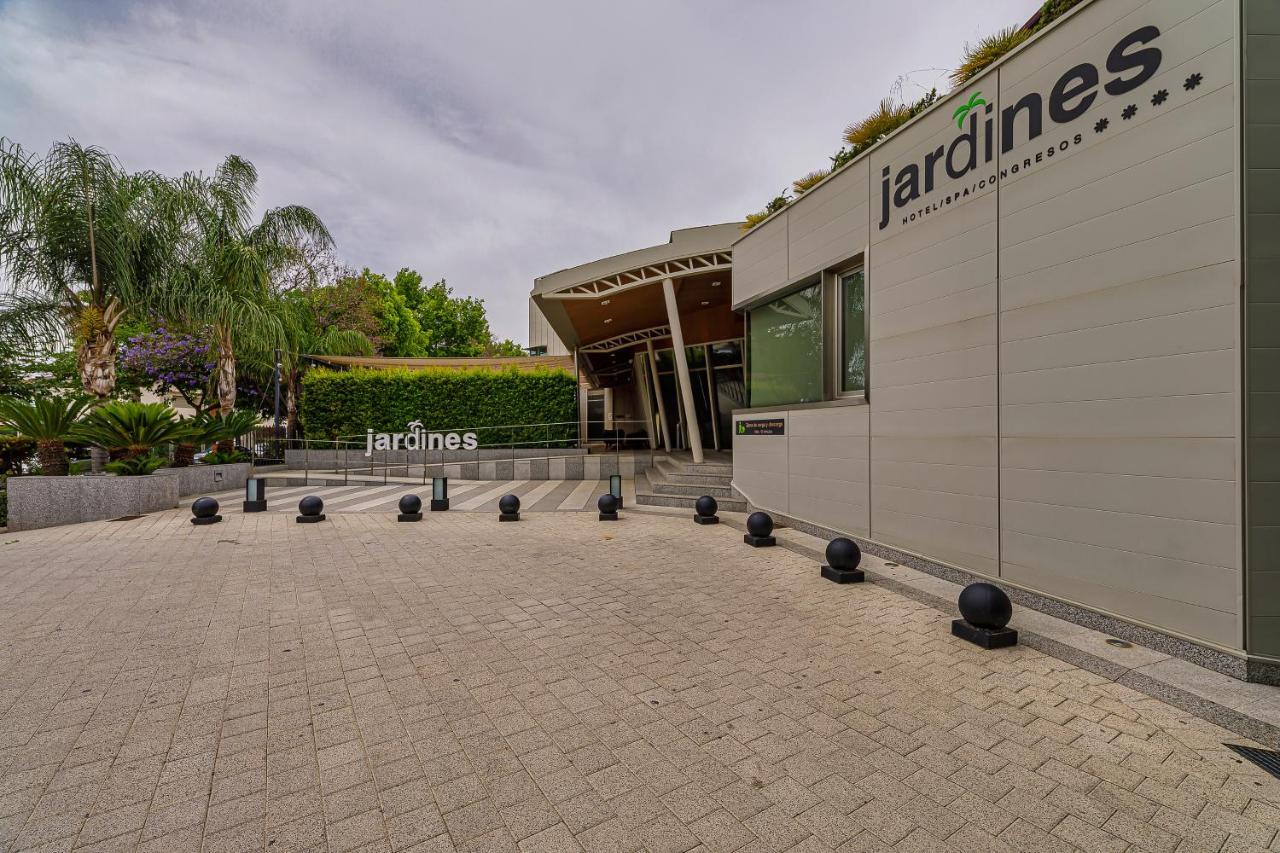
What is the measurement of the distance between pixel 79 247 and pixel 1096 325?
1991 cm

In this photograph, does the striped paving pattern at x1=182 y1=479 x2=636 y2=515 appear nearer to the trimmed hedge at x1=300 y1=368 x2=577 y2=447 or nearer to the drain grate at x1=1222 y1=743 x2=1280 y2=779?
the trimmed hedge at x1=300 y1=368 x2=577 y2=447

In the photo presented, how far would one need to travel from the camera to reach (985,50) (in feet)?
21.8

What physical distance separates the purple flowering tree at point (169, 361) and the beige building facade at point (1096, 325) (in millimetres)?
26002

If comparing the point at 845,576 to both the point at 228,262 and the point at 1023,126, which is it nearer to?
the point at 1023,126

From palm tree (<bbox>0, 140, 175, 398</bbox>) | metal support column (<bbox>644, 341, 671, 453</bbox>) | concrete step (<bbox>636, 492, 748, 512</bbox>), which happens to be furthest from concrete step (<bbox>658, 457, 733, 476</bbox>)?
palm tree (<bbox>0, 140, 175, 398</bbox>)

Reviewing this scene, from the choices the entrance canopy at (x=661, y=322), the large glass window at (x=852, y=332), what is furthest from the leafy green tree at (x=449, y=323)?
the large glass window at (x=852, y=332)

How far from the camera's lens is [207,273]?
1592cm

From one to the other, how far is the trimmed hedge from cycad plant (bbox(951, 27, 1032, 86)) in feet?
51.0

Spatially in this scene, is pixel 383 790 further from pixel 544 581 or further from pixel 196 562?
pixel 196 562

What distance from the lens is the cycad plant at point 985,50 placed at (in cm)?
642

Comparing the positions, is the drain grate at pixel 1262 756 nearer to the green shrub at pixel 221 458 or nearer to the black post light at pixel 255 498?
the black post light at pixel 255 498

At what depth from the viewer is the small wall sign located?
29.6ft

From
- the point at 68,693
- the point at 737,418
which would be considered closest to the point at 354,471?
the point at 737,418

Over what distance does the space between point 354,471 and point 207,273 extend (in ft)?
24.6
